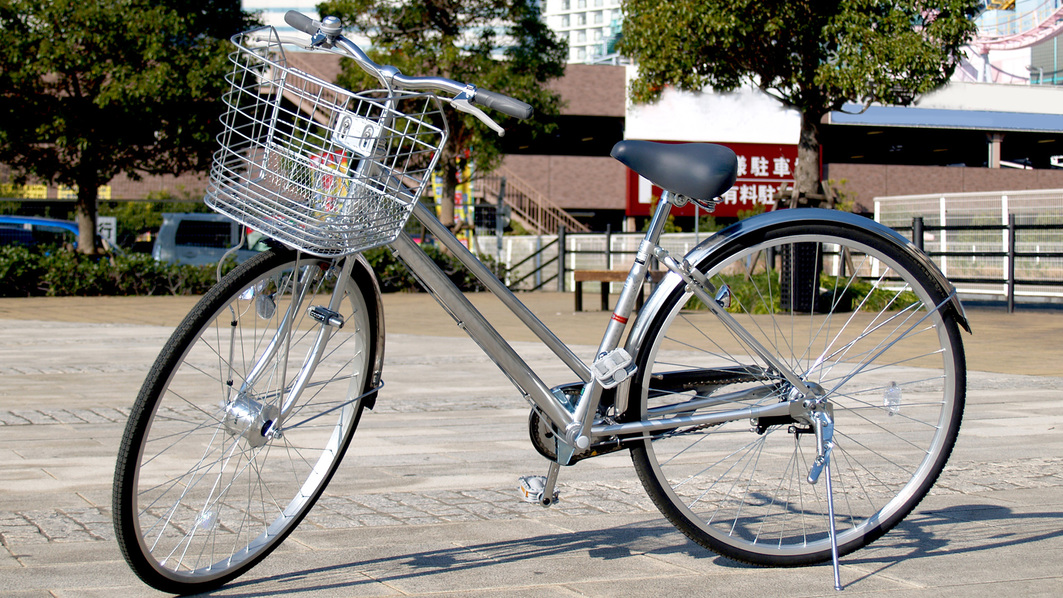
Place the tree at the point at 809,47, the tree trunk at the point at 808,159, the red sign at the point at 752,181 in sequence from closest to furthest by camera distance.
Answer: the tree at the point at 809,47 → the tree trunk at the point at 808,159 → the red sign at the point at 752,181

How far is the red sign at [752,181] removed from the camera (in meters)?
34.9

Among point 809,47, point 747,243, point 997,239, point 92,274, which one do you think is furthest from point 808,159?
point 747,243

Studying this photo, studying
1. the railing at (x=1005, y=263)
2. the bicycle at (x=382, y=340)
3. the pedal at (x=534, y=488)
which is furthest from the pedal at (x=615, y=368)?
the railing at (x=1005, y=263)

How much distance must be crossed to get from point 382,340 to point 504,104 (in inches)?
34.2

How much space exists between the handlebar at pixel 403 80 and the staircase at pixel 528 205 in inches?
1208

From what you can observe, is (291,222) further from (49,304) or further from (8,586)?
(49,304)

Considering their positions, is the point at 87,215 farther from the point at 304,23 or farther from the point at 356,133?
the point at 356,133

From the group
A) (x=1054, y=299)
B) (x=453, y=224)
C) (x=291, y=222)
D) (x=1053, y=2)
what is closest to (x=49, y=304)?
(x=453, y=224)

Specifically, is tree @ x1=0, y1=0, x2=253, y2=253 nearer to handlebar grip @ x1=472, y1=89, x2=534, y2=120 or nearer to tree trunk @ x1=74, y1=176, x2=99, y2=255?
tree trunk @ x1=74, y1=176, x2=99, y2=255

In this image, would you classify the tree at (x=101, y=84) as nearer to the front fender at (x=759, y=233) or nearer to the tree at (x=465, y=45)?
the tree at (x=465, y=45)

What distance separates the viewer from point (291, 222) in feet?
8.09

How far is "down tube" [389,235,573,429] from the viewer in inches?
111

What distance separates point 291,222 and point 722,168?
3.64 feet

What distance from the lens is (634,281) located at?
2885 mm
